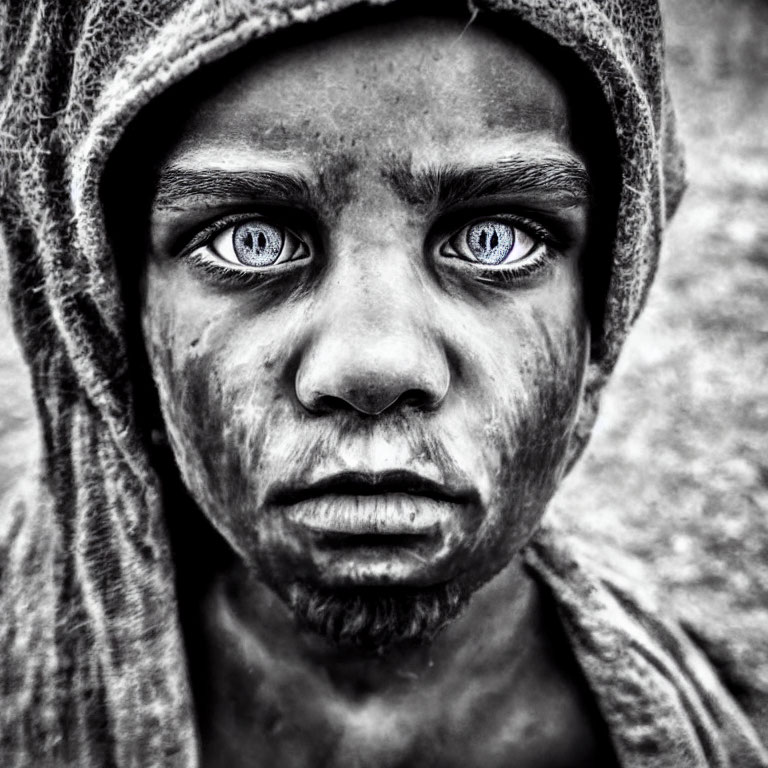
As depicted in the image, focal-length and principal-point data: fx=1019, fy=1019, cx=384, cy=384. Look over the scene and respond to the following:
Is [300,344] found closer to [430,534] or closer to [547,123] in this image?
[430,534]

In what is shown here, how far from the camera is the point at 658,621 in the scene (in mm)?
1848

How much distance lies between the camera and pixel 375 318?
1.18 metres

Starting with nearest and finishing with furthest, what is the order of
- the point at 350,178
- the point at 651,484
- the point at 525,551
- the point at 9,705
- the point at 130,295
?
1. the point at 350,178
2. the point at 130,295
3. the point at 9,705
4. the point at 525,551
5. the point at 651,484

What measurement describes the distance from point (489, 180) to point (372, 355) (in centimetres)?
27

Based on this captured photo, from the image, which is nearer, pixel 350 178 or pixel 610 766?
pixel 350 178

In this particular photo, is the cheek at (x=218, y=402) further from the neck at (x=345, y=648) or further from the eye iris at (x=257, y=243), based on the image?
the neck at (x=345, y=648)

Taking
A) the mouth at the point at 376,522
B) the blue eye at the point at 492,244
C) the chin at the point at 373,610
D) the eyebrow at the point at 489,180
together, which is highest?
the eyebrow at the point at 489,180

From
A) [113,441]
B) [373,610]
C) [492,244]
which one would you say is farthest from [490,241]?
[113,441]

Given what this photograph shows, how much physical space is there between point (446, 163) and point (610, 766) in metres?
1.10

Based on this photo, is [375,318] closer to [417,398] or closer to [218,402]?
[417,398]

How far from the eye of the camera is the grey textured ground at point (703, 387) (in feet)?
7.67

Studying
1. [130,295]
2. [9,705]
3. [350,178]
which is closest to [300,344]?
[350,178]

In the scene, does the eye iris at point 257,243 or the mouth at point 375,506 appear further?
A: the eye iris at point 257,243

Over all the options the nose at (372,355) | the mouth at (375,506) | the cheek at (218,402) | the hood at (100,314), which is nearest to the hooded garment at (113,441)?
the hood at (100,314)
